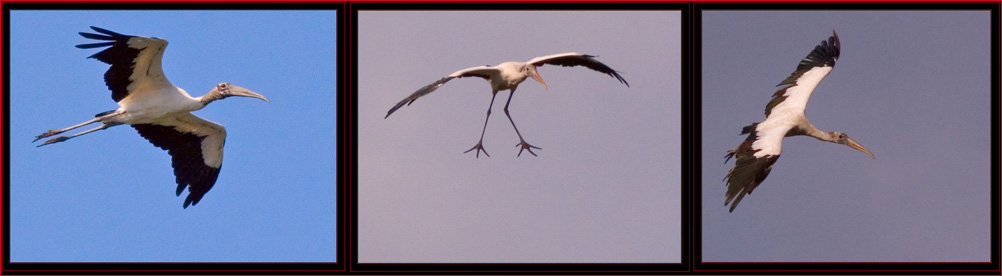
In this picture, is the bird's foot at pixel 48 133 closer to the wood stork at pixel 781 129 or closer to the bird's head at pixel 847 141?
the wood stork at pixel 781 129

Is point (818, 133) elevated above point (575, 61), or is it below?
below

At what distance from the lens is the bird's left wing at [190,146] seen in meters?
12.8

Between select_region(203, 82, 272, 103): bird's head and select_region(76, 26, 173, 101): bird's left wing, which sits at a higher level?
select_region(76, 26, 173, 101): bird's left wing

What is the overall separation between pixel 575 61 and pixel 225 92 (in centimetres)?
357

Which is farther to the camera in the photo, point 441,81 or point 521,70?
point 521,70

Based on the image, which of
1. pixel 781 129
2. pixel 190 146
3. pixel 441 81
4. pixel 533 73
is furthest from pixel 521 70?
pixel 190 146

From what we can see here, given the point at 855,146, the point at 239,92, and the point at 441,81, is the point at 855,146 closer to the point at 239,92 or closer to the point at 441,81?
the point at 441,81

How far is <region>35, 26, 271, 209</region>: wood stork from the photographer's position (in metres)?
11.5

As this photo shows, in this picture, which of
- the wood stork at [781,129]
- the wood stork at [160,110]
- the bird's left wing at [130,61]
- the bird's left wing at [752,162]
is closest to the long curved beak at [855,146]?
the wood stork at [781,129]

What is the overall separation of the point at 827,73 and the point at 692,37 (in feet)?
12.9

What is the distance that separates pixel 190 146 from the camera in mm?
13000

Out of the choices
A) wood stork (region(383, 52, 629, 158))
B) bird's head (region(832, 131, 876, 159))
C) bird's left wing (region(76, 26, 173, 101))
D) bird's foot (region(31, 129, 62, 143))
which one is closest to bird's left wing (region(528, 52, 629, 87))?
wood stork (region(383, 52, 629, 158))

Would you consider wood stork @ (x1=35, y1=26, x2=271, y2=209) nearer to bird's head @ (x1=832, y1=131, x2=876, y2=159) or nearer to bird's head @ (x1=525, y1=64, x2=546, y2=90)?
bird's head @ (x1=525, y1=64, x2=546, y2=90)

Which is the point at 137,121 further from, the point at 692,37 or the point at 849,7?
the point at 849,7
